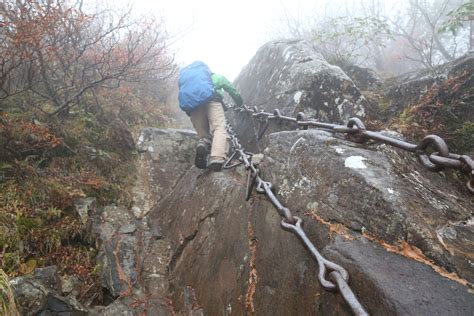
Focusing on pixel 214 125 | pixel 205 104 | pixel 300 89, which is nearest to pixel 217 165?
pixel 214 125

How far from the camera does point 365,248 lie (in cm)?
175

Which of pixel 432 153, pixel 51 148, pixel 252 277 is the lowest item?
pixel 252 277

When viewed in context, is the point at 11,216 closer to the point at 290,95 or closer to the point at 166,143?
the point at 166,143

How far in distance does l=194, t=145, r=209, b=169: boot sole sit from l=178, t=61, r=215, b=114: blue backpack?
83 cm

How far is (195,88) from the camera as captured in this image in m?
5.11

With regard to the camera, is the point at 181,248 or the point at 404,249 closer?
the point at 404,249

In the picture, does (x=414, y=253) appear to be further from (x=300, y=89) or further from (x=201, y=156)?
(x=300, y=89)

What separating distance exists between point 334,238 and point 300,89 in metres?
3.36

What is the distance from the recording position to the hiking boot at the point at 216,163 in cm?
446

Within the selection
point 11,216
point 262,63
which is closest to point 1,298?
point 11,216

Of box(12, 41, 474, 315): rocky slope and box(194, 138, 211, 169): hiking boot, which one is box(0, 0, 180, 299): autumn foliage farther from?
box(194, 138, 211, 169): hiking boot

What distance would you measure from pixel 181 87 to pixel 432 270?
14.9ft

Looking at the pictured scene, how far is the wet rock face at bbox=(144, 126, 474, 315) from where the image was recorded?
1526 millimetres

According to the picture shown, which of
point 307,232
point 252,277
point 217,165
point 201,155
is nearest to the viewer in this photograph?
point 307,232
